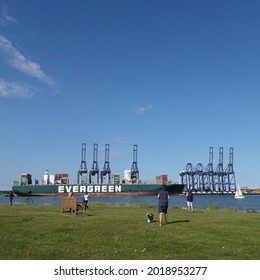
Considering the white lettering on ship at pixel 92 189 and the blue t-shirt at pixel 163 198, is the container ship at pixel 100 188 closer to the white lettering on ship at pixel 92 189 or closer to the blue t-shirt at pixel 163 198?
the white lettering on ship at pixel 92 189

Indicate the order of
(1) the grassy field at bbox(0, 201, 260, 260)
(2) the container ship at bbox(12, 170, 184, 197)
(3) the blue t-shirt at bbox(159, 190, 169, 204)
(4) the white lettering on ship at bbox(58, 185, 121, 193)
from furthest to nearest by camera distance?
1. (4) the white lettering on ship at bbox(58, 185, 121, 193)
2. (2) the container ship at bbox(12, 170, 184, 197)
3. (3) the blue t-shirt at bbox(159, 190, 169, 204)
4. (1) the grassy field at bbox(0, 201, 260, 260)

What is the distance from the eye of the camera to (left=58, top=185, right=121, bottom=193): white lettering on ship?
4943 inches

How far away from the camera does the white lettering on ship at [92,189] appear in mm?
125562

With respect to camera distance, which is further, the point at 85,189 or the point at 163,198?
the point at 85,189

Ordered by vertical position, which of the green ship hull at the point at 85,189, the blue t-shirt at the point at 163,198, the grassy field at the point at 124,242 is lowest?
the green ship hull at the point at 85,189

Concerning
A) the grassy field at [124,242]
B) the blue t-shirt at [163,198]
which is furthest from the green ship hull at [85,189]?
the grassy field at [124,242]

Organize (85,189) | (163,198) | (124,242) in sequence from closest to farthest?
(124,242), (163,198), (85,189)

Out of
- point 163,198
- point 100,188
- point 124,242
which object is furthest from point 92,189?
point 124,242

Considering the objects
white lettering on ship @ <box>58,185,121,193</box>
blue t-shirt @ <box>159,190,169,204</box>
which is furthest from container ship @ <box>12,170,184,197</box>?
blue t-shirt @ <box>159,190,169,204</box>

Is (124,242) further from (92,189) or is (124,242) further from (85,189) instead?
(92,189)

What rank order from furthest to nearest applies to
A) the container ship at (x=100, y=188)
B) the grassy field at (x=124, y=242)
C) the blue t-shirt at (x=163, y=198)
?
the container ship at (x=100, y=188) → the blue t-shirt at (x=163, y=198) → the grassy field at (x=124, y=242)

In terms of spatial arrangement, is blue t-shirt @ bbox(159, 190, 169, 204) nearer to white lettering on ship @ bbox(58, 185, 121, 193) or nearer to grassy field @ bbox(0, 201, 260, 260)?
grassy field @ bbox(0, 201, 260, 260)

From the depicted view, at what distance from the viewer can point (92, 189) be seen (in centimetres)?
12850
